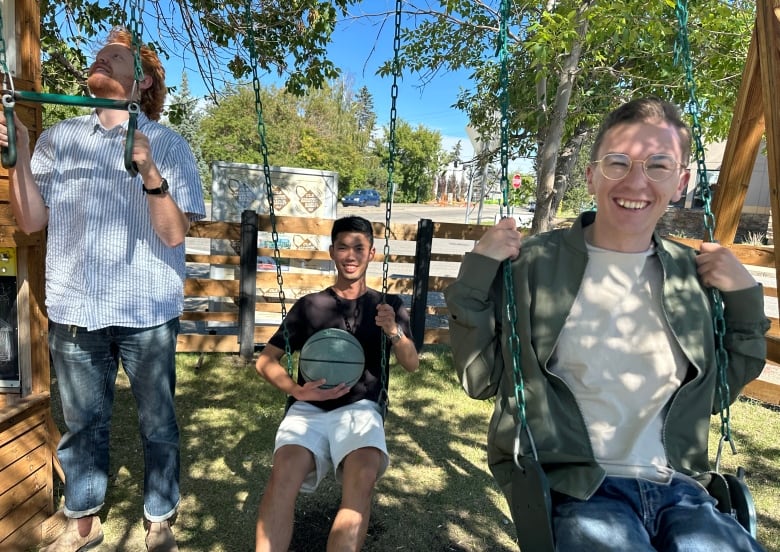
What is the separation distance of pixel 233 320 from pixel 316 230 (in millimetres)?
1260

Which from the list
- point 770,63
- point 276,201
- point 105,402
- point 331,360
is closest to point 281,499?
point 331,360

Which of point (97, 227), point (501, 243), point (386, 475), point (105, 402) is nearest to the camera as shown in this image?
point (501, 243)

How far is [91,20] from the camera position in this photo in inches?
204

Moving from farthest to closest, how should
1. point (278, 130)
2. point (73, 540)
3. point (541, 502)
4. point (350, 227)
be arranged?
point (278, 130)
point (350, 227)
point (73, 540)
point (541, 502)

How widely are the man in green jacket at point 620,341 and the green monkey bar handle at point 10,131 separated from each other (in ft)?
4.71

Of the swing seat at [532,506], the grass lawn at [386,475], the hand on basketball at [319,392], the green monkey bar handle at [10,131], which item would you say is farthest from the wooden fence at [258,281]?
the swing seat at [532,506]

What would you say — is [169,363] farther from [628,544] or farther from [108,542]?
[628,544]

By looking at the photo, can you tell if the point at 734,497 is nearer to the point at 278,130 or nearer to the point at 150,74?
the point at 150,74

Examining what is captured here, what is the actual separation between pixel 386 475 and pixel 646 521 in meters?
2.00

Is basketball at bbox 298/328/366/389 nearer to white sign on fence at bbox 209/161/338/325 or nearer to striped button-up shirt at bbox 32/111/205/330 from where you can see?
striped button-up shirt at bbox 32/111/205/330

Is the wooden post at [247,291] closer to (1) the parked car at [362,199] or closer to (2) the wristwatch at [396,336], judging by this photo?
(2) the wristwatch at [396,336]

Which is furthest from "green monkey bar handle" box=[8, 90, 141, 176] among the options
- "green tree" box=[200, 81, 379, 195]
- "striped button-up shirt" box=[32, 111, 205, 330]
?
"green tree" box=[200, 81, 379, 195]

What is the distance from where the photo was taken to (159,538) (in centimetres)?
226

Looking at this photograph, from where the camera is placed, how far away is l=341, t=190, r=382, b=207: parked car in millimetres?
35725
